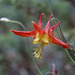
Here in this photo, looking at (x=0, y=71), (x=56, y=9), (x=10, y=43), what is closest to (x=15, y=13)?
(x=10, y=43)

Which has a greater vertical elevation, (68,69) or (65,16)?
(65,16)

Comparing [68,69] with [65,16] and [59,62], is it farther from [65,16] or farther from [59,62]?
[65,16]

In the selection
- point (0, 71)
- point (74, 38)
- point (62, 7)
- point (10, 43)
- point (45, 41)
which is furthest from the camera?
point (62, 7)

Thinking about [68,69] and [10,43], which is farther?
[10,43]

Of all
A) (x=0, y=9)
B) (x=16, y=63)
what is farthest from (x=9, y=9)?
(x=16, y=63)

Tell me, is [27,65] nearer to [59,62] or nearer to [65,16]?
[59,62]

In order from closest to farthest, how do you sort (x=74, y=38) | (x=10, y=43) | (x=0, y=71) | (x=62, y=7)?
(x=74, y=38) → (x=0, y=71) → (x=10, y=43) → (x=62, y=7)

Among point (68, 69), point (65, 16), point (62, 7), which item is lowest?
point (68, 69)
